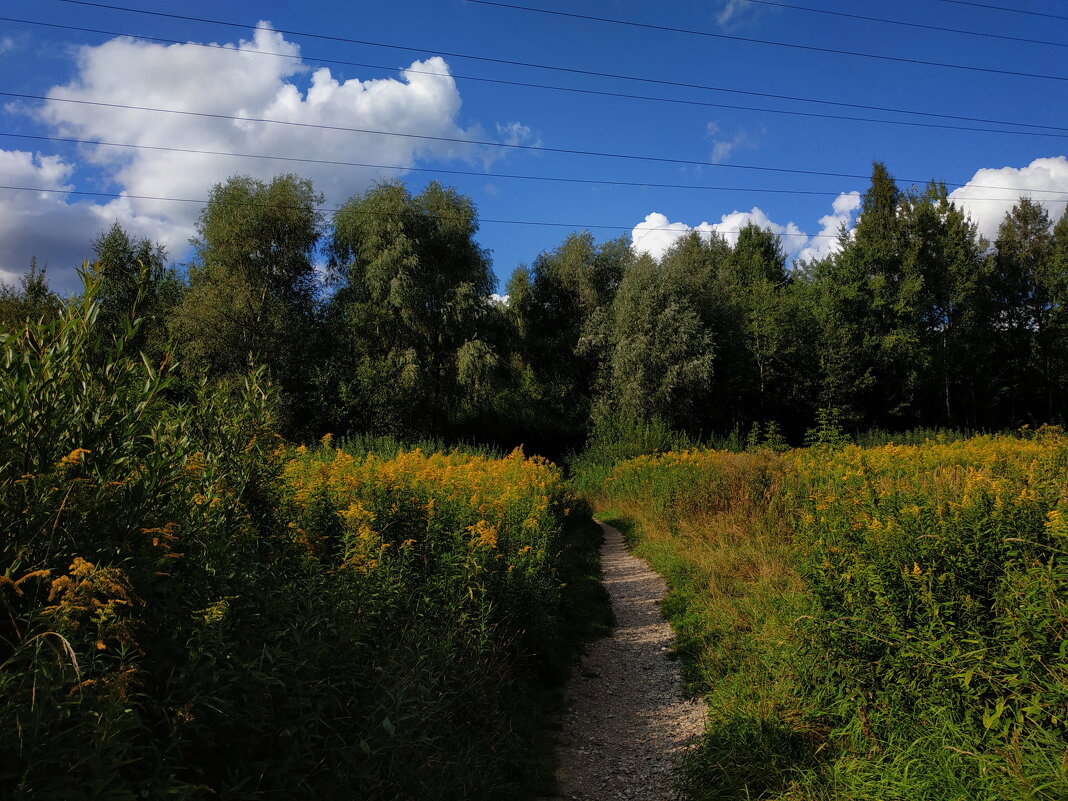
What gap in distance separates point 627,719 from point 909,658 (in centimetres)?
249

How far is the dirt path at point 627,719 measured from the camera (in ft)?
13.9

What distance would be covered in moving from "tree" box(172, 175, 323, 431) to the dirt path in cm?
1892

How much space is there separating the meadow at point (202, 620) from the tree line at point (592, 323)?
18.5 metres

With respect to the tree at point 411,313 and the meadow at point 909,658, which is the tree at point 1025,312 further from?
the meadow at point 909,658

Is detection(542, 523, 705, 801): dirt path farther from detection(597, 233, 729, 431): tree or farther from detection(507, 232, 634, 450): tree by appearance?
detection(507, 232, 634, 450): tree


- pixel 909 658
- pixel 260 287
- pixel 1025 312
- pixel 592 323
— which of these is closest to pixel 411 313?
pixel 260 287

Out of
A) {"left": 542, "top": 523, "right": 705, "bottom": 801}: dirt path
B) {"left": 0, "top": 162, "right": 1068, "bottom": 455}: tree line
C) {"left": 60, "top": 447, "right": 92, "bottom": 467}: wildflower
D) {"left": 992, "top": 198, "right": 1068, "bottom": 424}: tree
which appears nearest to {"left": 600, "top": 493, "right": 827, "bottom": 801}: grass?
{"left": 542, "top": 523, "right": 705, "bottom": 801}: dirt path

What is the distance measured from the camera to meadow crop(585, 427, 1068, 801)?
118 inches

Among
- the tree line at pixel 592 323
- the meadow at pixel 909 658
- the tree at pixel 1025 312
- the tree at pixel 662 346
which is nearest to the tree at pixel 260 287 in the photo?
the tree line at pixel 592 323

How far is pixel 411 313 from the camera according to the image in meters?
25.1

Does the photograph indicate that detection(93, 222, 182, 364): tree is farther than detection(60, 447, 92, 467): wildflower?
Yes

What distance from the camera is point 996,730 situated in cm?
310

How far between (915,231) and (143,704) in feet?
124

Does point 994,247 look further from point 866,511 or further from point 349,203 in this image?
point 866,511
